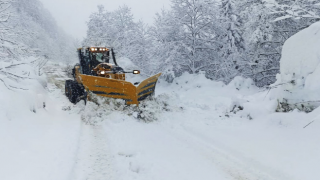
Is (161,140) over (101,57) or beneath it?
beneath

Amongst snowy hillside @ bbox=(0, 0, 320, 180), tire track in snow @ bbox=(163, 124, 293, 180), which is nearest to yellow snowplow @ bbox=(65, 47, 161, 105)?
snowy hillside @ bbox=(0, 0, 320, 180)

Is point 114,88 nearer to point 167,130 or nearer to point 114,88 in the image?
point 114,88

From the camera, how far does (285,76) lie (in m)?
5.99

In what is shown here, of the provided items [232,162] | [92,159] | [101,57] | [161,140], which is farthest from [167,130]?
[101,57]

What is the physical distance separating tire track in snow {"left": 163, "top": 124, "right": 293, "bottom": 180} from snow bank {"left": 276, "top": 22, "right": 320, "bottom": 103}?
2.52m

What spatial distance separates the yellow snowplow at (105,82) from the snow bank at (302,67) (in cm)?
443

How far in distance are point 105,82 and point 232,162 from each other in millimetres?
5043

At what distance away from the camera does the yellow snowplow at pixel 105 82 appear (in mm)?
7633

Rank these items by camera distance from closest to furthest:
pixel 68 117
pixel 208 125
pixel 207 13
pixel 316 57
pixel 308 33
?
1. pixel 316 57
2. pixel 308 33
3. pixel 208 125
4. pixel 68 117
5. pixel 207 13

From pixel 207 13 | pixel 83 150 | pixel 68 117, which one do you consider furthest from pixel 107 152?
pixel 207 13

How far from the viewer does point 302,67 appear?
5.58m

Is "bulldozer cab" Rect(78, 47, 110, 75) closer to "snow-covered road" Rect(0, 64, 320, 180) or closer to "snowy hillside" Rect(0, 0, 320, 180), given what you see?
"snowy hillside" Rect(0, 0, 320, 180)

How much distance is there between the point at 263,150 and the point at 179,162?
5.99ft

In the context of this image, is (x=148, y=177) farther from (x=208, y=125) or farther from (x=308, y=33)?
(x=308, y=33)
